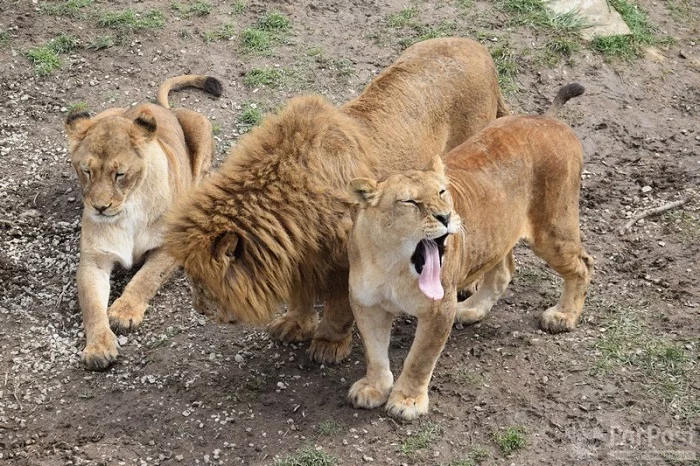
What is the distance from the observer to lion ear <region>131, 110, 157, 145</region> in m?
6.62

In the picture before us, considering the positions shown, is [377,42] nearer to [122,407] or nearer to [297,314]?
[297,314]

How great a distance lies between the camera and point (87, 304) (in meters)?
6.35

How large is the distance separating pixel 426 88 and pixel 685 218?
2381mm

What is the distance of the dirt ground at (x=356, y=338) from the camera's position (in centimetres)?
535

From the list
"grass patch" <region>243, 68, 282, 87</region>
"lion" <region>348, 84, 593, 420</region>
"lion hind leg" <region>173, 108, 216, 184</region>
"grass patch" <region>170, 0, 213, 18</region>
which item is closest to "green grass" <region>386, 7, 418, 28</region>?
"grass patch" <region>243, 68, 282, 87</region>

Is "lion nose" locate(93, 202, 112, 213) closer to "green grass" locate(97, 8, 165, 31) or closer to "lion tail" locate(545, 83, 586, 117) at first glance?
"lion tail" locate(545, 83, 586, 117)

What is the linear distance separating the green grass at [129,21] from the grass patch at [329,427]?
16.9ft

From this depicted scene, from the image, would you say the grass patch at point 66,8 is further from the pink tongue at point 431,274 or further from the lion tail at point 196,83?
the pink tongue at point 431,274

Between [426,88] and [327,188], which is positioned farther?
[426,88]

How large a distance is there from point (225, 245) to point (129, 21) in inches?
188

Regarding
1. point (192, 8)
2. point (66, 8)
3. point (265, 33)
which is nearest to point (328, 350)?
point (265, 33)

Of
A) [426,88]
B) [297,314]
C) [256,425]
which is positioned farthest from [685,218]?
[256,425]

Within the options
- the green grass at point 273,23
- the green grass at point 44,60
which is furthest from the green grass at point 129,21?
the green grass at point 273,23

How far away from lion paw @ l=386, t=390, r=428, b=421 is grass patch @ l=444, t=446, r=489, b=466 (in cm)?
35
